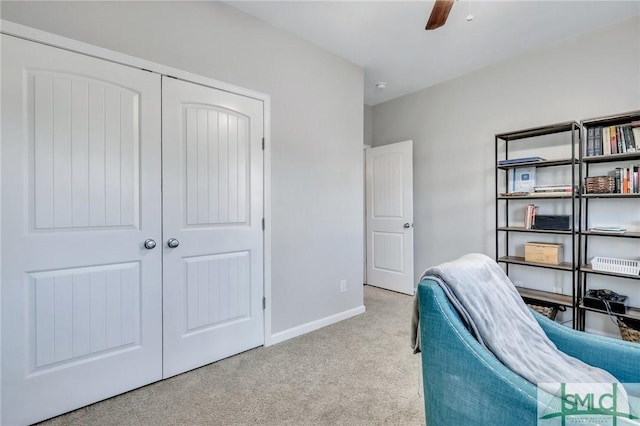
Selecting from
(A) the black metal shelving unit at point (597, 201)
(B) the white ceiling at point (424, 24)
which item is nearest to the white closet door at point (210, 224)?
(B) the white ceiling at point (424, 24)

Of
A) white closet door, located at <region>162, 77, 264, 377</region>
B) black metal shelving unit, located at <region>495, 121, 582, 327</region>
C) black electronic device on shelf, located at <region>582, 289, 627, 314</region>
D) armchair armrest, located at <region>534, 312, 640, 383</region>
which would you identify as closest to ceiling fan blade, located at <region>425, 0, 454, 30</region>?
white closet door, located at <region>162, 77, 264, 377</region>

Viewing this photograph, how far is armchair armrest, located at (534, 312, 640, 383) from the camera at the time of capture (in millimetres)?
1140

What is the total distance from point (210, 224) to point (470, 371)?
5.88ft

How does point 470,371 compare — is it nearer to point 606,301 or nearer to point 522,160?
point 606,301

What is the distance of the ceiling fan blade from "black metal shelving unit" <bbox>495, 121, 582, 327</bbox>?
1563mm

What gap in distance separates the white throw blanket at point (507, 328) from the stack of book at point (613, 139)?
193 cm

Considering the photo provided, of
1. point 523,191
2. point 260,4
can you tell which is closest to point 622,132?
point 523,191

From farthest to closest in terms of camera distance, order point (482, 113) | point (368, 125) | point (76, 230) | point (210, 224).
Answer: point (368, 125) → point (482, 113) → point (210, 224) → point (76, 230)

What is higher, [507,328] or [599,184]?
[599,184]

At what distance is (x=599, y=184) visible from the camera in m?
2.41

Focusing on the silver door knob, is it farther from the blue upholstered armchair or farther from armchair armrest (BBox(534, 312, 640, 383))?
armchair armrest (BBox(534, 312, 640, 383))

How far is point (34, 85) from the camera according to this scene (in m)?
1.55

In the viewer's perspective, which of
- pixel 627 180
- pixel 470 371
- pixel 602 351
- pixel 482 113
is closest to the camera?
pixel 470 371

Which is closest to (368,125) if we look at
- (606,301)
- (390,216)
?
(390,216)
